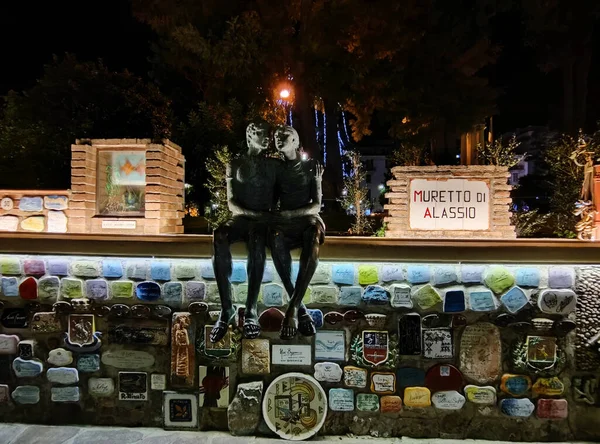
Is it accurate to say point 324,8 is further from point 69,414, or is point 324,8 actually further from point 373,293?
point 69,414

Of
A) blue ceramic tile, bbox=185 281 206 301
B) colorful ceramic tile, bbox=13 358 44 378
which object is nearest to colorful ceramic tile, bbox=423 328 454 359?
blue ceramic tile, bbox=185 281 206 301

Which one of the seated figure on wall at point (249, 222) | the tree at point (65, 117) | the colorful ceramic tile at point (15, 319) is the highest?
the tree at point (65, 117)

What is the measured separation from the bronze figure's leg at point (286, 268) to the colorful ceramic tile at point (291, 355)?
33cm

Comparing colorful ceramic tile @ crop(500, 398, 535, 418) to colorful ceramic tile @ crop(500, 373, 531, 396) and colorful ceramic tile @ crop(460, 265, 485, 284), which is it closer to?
colorful ceramic tile @ crop(500, 373, 531, 396)

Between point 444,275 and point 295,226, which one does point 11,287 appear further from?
point 444,275

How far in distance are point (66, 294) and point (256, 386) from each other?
2.02 metres

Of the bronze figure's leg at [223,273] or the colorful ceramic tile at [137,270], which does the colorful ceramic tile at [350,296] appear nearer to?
the bronze figure's leg at [223,273]

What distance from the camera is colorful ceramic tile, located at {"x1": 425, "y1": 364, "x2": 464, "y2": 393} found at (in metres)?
3.90

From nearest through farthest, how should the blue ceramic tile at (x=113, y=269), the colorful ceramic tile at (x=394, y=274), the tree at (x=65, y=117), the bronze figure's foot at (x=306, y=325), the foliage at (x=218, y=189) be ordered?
the bronze figure's foot at (x=306, y=325) < the colorful ceramic tile at (x=394, y=274) < the blue ceramic tile at (x=113, y=269) < the foliage at (x=218, y=189) < the tree at (x=65, y=117)

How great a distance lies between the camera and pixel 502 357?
12.8 ft

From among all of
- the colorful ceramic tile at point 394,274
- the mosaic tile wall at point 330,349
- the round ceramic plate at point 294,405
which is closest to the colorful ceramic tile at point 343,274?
the mosaic tile wall at point 330,349

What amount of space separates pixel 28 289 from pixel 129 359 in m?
1.20

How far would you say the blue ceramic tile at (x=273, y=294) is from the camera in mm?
4020

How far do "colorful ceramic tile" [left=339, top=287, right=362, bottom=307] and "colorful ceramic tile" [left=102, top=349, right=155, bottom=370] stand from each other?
6.19 feet
